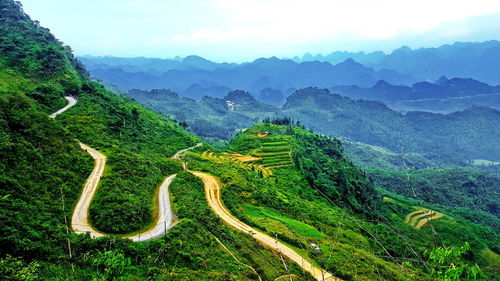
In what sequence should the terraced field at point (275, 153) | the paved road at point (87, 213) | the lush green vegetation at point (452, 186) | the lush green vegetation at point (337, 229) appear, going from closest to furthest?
1. the paved road at point (87, 213)
2. the lush green vegetation at point (337, 229)
3. the terraced field at point (275, 153)
4. the lush green vegetation at point (452, 186)

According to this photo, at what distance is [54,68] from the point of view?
7588cm

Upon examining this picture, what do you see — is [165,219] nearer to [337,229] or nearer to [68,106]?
[337,229]

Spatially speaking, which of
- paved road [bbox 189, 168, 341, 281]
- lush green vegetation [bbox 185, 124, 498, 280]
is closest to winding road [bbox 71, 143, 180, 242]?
paved road [bbox 189, 168, 341, 281]

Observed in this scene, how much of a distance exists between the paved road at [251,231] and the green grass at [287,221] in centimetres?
335

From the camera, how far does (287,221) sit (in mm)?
37781

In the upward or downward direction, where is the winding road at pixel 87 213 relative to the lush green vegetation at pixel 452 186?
upward

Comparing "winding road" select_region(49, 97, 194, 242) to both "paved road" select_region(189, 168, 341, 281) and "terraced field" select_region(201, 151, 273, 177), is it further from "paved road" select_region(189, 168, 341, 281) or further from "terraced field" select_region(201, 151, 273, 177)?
"terraced field" select_region(201, 151, 273, 177)

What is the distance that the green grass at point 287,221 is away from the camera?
34969 mm

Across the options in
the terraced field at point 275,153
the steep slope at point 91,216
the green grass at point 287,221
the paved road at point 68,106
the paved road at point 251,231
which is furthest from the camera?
the terraced field at point 275,153

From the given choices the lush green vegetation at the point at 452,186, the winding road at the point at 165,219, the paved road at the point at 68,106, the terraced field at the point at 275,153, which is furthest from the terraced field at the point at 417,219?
the paved road at the point at 68,106

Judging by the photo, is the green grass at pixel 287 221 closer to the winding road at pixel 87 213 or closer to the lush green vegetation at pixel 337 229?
the lush green vegetation at pixel 337 229

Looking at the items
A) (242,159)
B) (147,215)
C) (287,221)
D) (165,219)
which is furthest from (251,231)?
(242,159)

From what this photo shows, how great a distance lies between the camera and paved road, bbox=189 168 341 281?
26.4 metres

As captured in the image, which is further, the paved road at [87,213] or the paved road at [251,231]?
the paved road at [251,231]
